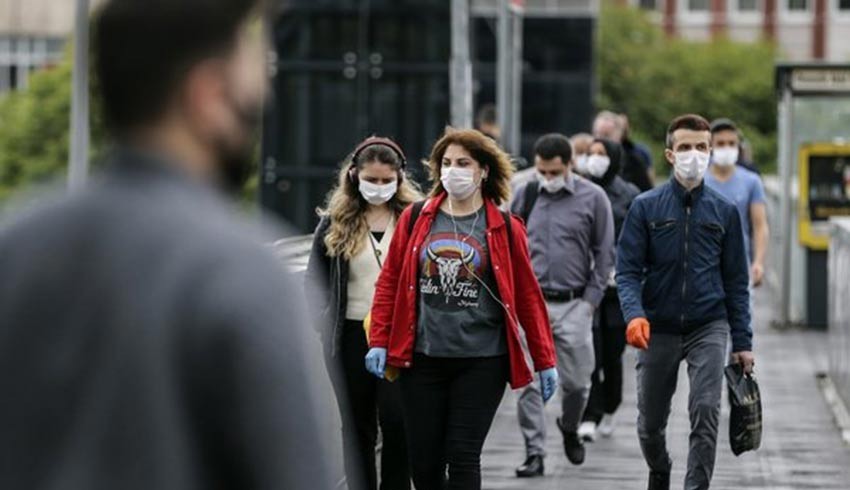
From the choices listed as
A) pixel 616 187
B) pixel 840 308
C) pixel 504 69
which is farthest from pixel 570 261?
pixel 504 69

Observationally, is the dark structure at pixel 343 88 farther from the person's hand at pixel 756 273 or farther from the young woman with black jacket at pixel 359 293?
the young woman with black jacket at pixel 359 293

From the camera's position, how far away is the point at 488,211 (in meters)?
8.64

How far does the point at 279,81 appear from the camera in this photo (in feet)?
96.1

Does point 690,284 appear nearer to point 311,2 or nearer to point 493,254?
point 493,254

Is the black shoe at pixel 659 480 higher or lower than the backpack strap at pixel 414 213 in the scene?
lower

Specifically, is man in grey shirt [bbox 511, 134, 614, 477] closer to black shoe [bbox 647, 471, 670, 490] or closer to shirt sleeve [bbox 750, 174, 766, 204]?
shirt sleeve [bbox 750, 174, 766, 204]

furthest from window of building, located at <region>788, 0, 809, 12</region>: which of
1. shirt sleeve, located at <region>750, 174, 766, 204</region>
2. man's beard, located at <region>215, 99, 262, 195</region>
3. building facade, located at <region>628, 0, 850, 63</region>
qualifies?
man's beard, located at <region>215, 99, 262, 195</region>

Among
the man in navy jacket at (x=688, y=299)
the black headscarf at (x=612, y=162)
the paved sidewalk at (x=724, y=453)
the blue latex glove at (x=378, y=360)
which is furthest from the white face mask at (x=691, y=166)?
the black headscarf at (x=612, y=162)

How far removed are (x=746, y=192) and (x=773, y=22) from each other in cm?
8551

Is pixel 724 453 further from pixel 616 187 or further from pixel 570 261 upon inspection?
pixel 616 187

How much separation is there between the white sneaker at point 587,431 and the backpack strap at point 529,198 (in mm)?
1641

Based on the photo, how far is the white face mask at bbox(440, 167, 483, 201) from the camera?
28.5ft

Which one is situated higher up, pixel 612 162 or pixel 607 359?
pixel 612 162

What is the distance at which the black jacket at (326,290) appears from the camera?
29.1 feet
